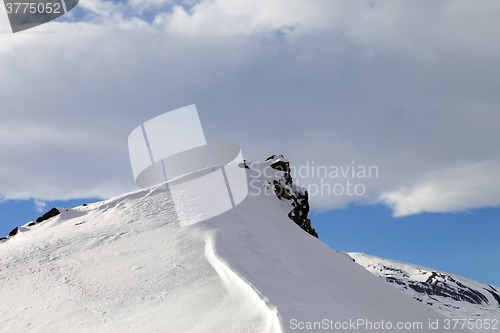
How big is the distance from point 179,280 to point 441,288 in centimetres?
16203

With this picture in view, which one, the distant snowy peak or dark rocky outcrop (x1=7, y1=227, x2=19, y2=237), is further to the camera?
the distant snowy peak

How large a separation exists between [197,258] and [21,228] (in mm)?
14897

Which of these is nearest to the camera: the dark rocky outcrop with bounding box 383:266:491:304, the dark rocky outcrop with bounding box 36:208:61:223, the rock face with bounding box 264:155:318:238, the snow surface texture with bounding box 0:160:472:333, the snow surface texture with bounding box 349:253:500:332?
the snow surface texture with bounding box 0:160:472:333

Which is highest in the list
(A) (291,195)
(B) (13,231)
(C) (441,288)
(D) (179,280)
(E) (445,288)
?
(D) (179,280)

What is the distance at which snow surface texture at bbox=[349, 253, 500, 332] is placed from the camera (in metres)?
123

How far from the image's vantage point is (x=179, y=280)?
355 inches

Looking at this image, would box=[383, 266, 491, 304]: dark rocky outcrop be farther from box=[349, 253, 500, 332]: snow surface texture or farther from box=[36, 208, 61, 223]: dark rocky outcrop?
box=[36, 208, 61, 223]: dark rocky outcrop

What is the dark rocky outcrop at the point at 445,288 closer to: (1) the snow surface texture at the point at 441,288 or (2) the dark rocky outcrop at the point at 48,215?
(1) the snow surface texture at the point at 441,288

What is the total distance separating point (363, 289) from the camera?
12.3 meters

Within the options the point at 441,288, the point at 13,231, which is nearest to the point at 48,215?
the point at 13,231

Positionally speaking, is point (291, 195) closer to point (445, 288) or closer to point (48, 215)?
point (48, 215)

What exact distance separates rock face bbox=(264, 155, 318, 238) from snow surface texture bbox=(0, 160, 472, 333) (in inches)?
279

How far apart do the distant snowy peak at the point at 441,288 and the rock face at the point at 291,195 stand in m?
106

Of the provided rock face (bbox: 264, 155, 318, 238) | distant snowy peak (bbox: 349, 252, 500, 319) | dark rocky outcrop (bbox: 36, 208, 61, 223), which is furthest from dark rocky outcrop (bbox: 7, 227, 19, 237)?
distant snowy peak (bbox: 349, 252, 500, 319)
